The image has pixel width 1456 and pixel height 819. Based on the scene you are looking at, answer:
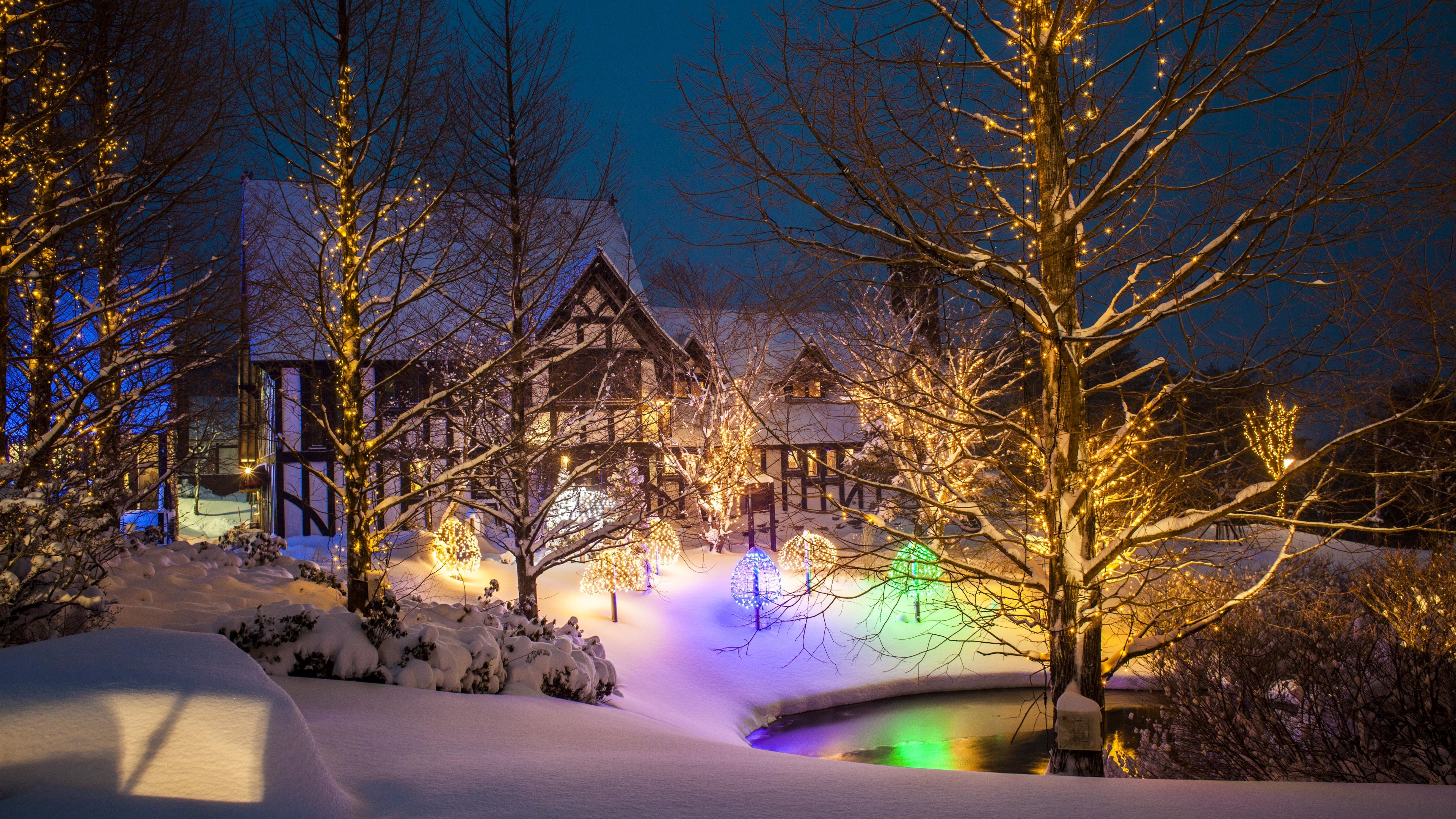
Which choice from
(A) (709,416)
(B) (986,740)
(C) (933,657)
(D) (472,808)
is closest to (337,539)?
(A) (709,416)

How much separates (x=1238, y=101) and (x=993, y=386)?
16.1 metres

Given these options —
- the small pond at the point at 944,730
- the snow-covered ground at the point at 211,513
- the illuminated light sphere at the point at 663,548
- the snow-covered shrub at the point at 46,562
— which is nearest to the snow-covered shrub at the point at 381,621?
the snow-covered shrub at the point at 46,562

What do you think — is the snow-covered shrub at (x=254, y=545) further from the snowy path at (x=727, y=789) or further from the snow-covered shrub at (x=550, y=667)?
the snowy path at (x=727, y=789)

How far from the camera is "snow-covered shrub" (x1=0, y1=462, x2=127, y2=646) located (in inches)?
220

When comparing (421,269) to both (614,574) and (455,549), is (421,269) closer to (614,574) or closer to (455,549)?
(455,549)

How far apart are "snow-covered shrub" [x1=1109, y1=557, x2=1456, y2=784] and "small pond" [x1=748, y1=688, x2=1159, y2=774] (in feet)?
6.57

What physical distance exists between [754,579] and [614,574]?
9.34 ft

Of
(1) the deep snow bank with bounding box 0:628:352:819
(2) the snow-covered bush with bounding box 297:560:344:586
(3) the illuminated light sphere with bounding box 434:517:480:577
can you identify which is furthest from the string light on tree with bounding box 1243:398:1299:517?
(3) the illuminated light sphere with bounding box 434:517:480:577

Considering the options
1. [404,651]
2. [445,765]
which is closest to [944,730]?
[404,651]

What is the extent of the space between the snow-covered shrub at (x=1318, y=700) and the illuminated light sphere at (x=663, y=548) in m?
10.3

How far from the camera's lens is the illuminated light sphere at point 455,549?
15.3 metres

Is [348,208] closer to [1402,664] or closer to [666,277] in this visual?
[1402,664]

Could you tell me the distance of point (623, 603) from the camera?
17062mm

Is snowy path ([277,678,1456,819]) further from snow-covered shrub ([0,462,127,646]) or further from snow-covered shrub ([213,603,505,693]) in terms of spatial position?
snow-covered shrub ([0,462,127,646])
